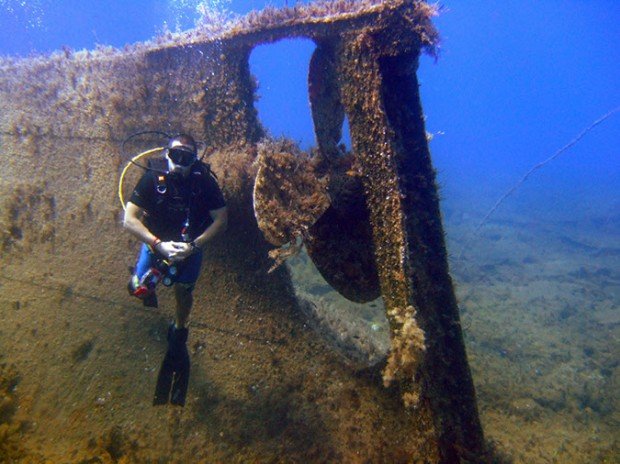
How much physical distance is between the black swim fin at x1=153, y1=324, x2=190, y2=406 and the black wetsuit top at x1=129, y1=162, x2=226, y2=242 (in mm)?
1400

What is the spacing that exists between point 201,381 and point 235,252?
1819mm

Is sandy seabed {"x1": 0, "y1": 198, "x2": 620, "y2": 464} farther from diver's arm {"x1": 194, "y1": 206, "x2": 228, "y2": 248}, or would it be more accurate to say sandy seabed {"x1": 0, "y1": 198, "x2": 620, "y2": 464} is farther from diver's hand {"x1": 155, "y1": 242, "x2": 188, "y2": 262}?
diver's hand {"x1": 155, "y1": 242, "x2": 188, "y2": 262}

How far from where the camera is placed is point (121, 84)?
19.2 ft

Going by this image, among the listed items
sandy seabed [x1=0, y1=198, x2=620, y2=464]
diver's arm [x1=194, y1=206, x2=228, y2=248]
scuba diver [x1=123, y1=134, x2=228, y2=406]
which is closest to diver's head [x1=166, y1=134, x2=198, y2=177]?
scuba diver [x1=123, y1=134, x2=228, y2=406]

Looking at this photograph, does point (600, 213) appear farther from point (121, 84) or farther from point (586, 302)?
point (121, 84)

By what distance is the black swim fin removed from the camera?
13.7 feet

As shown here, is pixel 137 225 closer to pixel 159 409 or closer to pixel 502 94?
pixel 159 409

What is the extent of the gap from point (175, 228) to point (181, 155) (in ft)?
3.26

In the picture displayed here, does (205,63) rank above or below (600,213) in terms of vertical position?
below

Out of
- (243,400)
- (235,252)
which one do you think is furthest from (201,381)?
(235,252)

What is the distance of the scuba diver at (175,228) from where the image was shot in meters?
4.02

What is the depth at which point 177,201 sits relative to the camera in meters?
4.21

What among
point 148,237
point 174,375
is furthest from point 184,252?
point 174,375

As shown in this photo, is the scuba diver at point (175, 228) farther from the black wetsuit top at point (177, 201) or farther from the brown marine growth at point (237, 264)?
the brown marine growth at point (237, 264)
